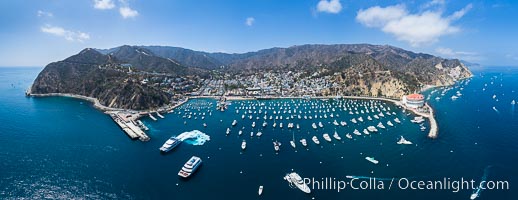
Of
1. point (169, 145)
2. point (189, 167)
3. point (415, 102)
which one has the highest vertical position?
point (415, 102)

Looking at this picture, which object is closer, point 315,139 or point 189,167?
point 189,167

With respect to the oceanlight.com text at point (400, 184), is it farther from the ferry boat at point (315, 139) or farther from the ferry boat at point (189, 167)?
the ferry boat at point (189, 167)

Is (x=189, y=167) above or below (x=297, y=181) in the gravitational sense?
above

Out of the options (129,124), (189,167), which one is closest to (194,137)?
(189,167)

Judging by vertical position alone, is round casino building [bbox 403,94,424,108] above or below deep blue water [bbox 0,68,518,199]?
above

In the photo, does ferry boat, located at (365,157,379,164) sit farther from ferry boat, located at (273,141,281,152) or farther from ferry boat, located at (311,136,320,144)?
ferry boat, located at (273,141,281,152)

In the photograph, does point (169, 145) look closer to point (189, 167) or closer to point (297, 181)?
point (189, 167)

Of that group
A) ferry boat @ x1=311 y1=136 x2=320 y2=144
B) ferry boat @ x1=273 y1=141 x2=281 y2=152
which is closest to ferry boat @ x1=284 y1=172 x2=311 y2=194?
ferry boat @ x1=273 y1=141 x2=281 y2=152
